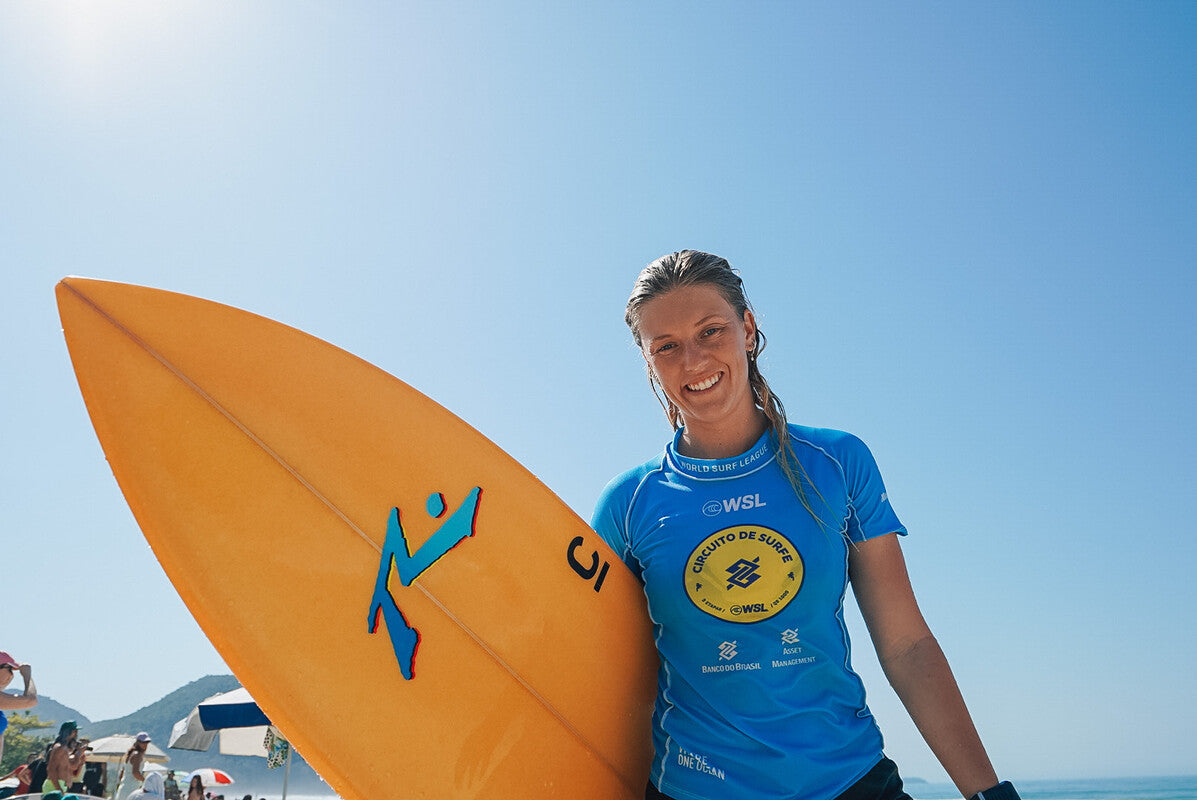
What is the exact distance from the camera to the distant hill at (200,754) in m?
113

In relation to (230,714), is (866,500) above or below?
above

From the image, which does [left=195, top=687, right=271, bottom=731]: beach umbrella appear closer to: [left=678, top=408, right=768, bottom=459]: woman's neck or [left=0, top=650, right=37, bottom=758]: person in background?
[left=0, top=650, right=37, bottom=758]: person in background

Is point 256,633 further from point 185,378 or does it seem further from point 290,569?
point 185,378

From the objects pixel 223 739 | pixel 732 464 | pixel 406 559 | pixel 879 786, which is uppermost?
pixel 732 464

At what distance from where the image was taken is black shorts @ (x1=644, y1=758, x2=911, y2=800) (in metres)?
1.52

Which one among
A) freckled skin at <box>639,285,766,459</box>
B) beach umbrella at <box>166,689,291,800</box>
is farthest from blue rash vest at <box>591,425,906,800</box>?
beach umbrella at <box>166,689,291,800</box>

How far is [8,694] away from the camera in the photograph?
16.2ft

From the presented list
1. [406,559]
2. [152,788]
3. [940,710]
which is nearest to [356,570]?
[406,559]

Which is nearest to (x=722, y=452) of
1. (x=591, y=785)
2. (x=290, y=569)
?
(x=591, y=785)

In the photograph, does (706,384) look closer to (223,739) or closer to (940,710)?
(940,710)

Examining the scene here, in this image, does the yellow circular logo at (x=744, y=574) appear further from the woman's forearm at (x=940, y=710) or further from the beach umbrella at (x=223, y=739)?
the beach umbrella at (x=223, y=739)

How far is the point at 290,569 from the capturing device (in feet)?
6.15

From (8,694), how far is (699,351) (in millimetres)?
5232

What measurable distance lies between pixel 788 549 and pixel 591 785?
2.45 feet
